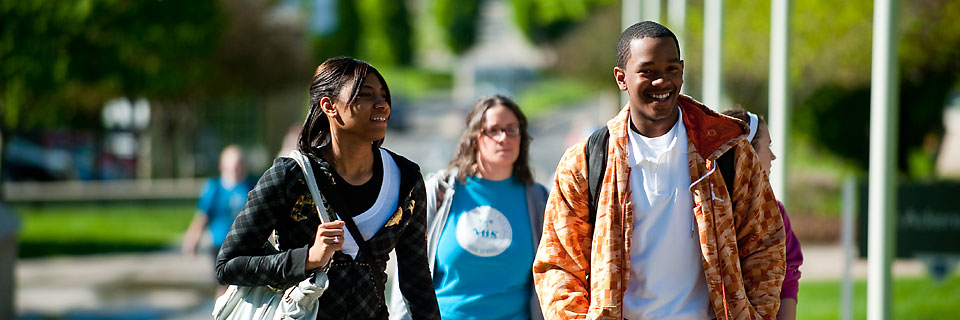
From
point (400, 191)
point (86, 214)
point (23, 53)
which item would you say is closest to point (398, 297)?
point (400, 191)

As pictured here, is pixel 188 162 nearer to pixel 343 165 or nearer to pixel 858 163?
pixel 858 163

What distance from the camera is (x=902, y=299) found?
12.0m

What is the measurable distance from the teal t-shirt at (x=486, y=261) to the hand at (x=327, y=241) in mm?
1397

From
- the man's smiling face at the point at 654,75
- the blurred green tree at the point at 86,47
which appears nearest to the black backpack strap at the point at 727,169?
the man's smiling face at the point at 654,75

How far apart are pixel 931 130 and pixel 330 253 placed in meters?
20.5

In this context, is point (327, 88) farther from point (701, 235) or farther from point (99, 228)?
point (99, 228)

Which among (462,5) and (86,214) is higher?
(462,5)

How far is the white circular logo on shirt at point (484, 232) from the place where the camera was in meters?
4.33

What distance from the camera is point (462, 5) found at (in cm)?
10569

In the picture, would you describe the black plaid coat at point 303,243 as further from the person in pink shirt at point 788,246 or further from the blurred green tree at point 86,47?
the blurred green tree at point 86,47

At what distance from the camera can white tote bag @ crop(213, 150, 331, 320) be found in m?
3.03

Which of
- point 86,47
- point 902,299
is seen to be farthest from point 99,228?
point 902,299

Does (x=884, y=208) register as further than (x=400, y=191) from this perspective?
Yes

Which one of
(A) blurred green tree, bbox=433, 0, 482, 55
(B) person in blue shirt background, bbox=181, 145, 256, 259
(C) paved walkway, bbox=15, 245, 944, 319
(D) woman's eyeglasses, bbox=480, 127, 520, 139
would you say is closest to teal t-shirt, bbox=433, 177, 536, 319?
(D) woman's eyeglasses, bbox=480, 127, 520, 139
